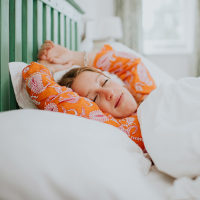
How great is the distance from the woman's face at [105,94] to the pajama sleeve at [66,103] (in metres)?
0.09

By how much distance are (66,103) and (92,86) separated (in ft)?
0.69

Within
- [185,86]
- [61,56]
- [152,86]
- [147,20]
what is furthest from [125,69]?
[147,20]

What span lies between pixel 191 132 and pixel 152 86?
2.56 ft

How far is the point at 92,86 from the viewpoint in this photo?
3.08 ft

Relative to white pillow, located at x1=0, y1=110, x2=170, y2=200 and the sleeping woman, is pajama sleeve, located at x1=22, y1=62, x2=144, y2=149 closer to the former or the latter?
the sleeping woman

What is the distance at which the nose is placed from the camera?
89 centimetres

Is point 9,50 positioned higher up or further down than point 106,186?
higher up

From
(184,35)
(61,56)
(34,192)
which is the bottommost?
(34,192)

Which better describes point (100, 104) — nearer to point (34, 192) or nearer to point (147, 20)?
point (34, 192)

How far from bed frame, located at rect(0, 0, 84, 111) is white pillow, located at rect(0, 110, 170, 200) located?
0.40 metres

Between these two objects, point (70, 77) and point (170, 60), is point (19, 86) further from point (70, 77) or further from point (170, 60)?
point (170, 60)

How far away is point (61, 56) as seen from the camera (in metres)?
1.29

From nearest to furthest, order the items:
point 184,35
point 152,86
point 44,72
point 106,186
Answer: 1. point 106,186
2. point 44,72
3. point 152,86
4. point 184,35

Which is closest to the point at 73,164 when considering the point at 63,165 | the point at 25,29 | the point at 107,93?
the point at 63,165
